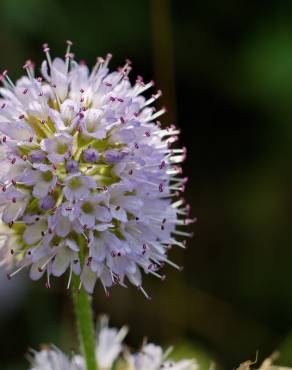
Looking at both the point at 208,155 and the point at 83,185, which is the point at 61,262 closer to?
the point at 83,185

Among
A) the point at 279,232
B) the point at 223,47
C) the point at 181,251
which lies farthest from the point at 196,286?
the point at 223,47

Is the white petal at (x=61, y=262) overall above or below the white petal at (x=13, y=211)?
below

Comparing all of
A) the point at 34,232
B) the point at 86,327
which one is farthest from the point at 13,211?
the point at 86,327

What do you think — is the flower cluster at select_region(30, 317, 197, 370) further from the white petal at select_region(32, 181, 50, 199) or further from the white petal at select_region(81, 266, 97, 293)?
the white petal at select_region(32, 181, 50, 199)

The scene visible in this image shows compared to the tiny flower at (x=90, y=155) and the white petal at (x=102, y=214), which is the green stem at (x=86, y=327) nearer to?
the white petal at (x=102, y=214)

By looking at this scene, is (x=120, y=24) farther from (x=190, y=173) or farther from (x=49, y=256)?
(x=49, y=256)

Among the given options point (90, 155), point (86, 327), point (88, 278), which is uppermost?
point (90, 155)

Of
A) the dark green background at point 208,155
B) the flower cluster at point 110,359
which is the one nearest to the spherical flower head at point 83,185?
the flower cluster at point 110,359
